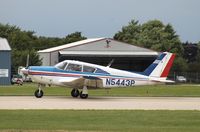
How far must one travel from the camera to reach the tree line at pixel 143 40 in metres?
104

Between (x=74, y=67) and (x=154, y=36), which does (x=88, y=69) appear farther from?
(x=154, y=36)

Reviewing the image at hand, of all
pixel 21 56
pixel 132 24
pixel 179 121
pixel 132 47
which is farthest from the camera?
pixel 132 24

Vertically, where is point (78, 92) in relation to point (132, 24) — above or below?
below

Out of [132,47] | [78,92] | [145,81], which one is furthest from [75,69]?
[132,47]

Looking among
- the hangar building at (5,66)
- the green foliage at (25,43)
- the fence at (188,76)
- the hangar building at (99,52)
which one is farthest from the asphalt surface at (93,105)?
the fence at (188,76)

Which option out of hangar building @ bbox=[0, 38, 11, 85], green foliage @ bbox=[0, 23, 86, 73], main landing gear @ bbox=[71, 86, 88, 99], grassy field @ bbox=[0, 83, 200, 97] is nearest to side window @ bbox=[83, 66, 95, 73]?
main landing gear @ bbox=[71, 86, 88, 99]

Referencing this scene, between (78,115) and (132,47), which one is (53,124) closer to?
(78,115)

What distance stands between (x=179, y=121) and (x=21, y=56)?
256 ft

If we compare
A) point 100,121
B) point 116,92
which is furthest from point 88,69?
point 100,121

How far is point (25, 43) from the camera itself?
116 m

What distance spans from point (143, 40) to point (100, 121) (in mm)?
106377

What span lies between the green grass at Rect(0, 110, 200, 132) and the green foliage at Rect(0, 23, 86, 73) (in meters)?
69.8

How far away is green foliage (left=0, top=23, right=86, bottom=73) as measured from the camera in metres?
92.2

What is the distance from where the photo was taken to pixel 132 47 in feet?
281
